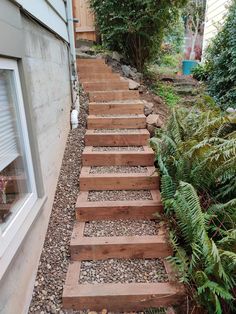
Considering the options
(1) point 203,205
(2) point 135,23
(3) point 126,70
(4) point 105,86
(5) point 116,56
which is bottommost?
(1) point 203,205

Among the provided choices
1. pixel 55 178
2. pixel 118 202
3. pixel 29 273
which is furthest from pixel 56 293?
pixel 55 178

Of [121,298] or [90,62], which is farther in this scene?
[90,62]

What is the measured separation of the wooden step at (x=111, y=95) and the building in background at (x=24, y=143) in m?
1.52

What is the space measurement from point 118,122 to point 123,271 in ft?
6.87

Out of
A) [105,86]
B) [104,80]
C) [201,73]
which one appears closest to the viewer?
[105,86]

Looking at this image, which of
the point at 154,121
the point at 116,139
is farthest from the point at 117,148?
the point at 154,121

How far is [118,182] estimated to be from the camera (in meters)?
2.73

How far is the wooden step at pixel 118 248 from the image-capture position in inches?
83.0

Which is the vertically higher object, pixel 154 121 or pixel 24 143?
pixel 24 143

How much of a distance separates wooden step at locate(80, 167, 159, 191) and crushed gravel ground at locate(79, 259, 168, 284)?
81 centimetres

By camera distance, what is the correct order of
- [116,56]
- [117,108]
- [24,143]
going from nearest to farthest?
[24,143] → [117,108] → [116,56]

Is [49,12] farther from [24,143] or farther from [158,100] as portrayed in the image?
[158,100]

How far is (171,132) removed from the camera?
113 inches

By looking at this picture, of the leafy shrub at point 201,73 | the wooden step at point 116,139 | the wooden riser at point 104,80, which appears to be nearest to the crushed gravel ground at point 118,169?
the wooden step at point 116,139
